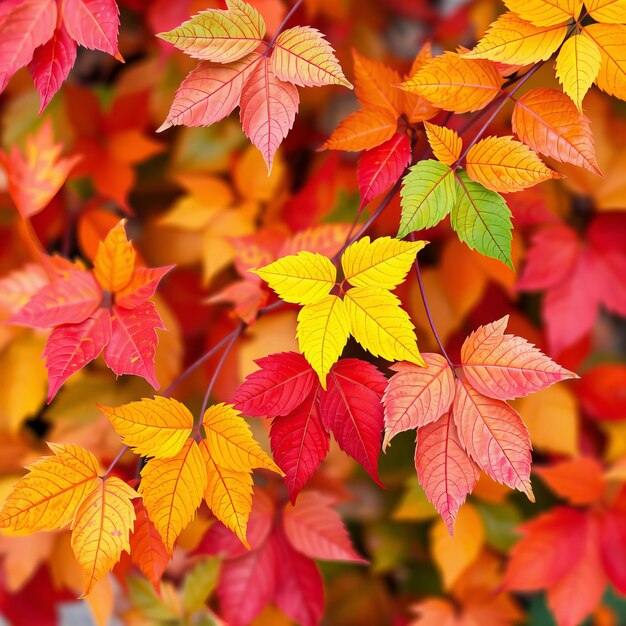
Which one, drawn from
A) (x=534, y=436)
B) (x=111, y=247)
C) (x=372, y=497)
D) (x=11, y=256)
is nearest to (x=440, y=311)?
(x=534, y=436)

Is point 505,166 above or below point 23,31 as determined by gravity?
below

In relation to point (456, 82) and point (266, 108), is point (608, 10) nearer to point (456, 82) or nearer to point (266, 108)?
point (456, 82)

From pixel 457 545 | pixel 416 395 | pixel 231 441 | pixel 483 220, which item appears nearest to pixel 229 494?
pixel 231 441

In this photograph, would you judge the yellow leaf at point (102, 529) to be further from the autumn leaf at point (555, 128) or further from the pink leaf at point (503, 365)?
the autumn leaf at point (555, 128)

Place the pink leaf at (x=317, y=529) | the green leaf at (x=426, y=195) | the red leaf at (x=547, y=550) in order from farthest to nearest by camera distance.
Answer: the red leaf at (x=547, y=550)
the pink leaf at (x=317, y=529)
the green leaf at (x=426, y=195)

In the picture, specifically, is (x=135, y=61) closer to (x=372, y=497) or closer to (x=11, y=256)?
(x=11, y=256)

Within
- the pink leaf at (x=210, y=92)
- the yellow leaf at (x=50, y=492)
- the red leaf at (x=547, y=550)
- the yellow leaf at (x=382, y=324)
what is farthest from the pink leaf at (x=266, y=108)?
the red leaf at (x=547, y=550)
